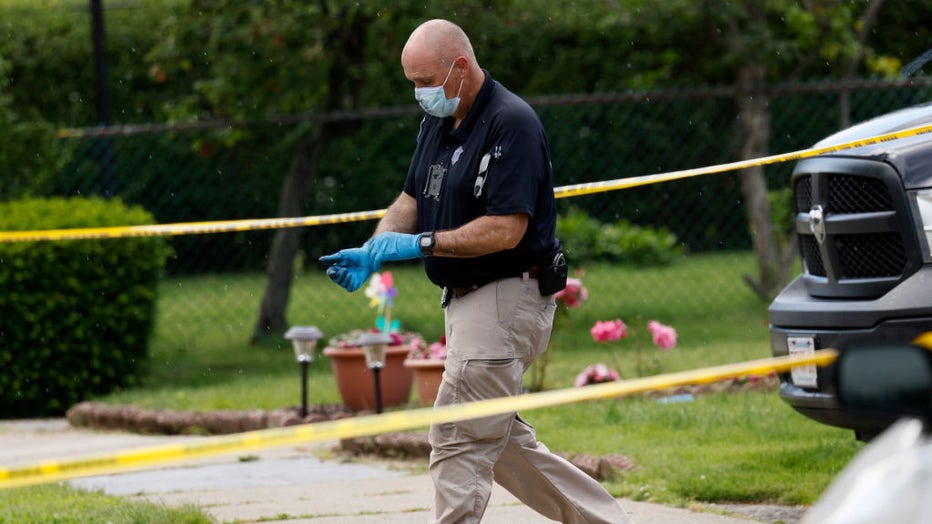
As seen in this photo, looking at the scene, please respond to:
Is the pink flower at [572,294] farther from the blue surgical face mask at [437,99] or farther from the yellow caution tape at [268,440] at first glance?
the yellow caution tape at [268,440]

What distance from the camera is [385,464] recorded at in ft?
24.1

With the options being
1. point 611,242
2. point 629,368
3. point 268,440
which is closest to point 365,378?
point 629,368

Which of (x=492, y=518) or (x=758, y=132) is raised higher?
(x=758, y=132)

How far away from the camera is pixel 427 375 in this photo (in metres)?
8.35

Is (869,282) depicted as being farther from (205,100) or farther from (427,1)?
(205,100)

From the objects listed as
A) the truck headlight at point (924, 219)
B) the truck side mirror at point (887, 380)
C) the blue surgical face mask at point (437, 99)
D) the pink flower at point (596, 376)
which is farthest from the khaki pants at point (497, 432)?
the pink flower at point (596, 376)

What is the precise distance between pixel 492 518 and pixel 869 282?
1741mm

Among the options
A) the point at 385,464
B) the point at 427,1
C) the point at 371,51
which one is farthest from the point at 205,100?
the point at 385,464

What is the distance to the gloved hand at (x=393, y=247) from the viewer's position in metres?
4.66

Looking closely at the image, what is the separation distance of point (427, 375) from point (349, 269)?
344 centimetres

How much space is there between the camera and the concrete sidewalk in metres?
5.87

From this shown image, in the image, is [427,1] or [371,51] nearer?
[427,1]

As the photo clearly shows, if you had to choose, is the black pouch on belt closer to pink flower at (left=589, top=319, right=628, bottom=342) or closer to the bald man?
the bald man

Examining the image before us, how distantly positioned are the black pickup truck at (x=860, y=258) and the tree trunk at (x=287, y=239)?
6.85 meters
